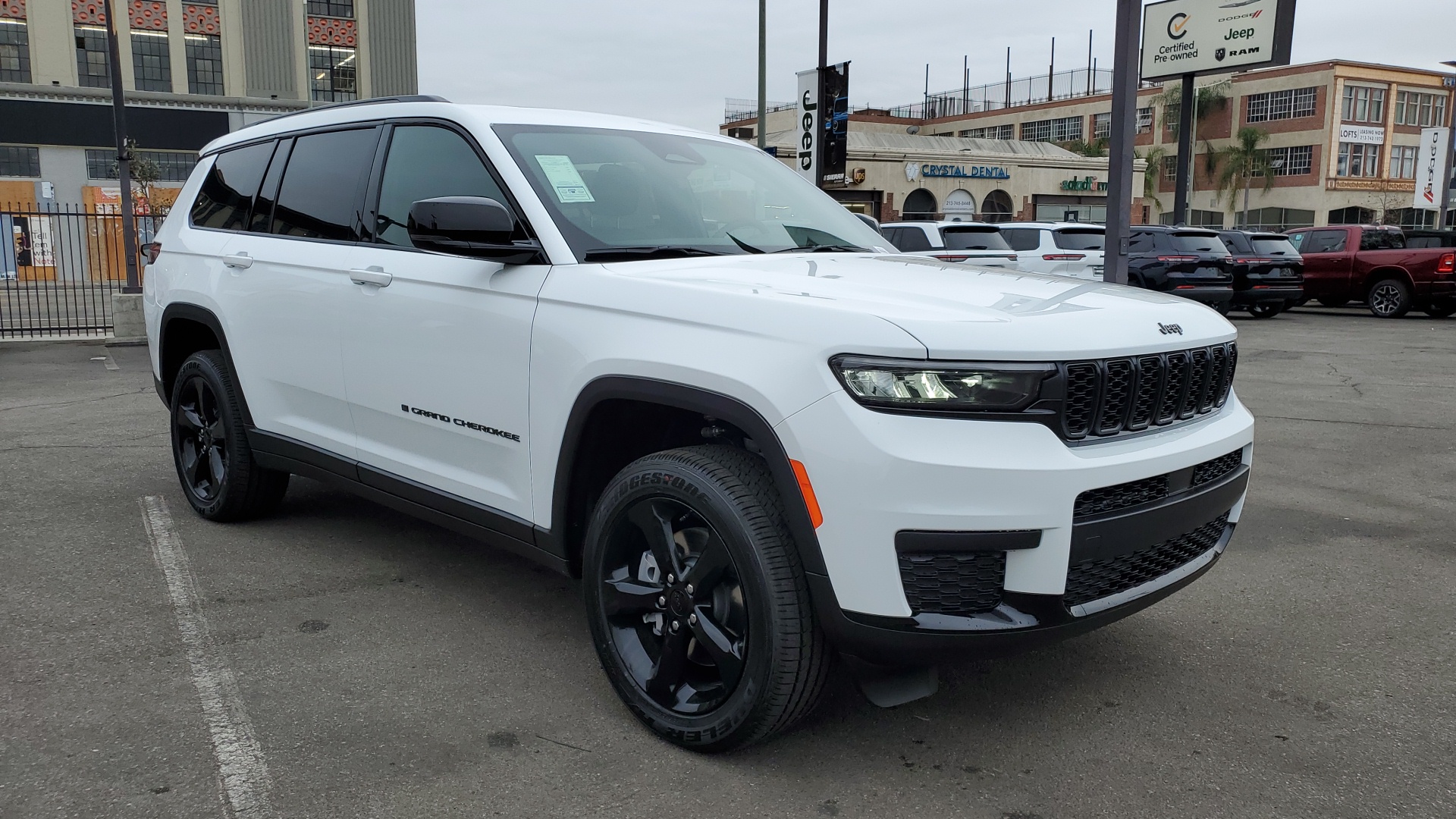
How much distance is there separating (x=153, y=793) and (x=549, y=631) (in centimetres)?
146

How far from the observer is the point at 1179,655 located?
393 centimetres

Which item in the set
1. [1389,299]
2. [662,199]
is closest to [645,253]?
[662,199]

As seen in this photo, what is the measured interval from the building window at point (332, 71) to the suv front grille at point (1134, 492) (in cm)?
3710

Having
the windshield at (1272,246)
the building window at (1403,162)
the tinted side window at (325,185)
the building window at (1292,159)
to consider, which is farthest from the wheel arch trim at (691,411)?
the building window at (1403,162)

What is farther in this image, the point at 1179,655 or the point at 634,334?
the point at 1179,655

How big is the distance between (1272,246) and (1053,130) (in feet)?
192

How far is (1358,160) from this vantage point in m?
59.7

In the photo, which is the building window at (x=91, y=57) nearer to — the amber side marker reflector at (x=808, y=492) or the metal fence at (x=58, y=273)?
the metal fence at (x=58, y=273)

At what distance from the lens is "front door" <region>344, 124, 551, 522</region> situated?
3584 millimetres

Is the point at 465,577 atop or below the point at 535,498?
below

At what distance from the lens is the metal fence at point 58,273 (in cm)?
1659

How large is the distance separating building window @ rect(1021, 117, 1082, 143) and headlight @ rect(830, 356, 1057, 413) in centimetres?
7455

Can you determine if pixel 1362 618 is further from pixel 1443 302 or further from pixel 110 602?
pixel 1443 302

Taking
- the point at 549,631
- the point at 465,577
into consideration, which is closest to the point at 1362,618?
the point at 549,631
